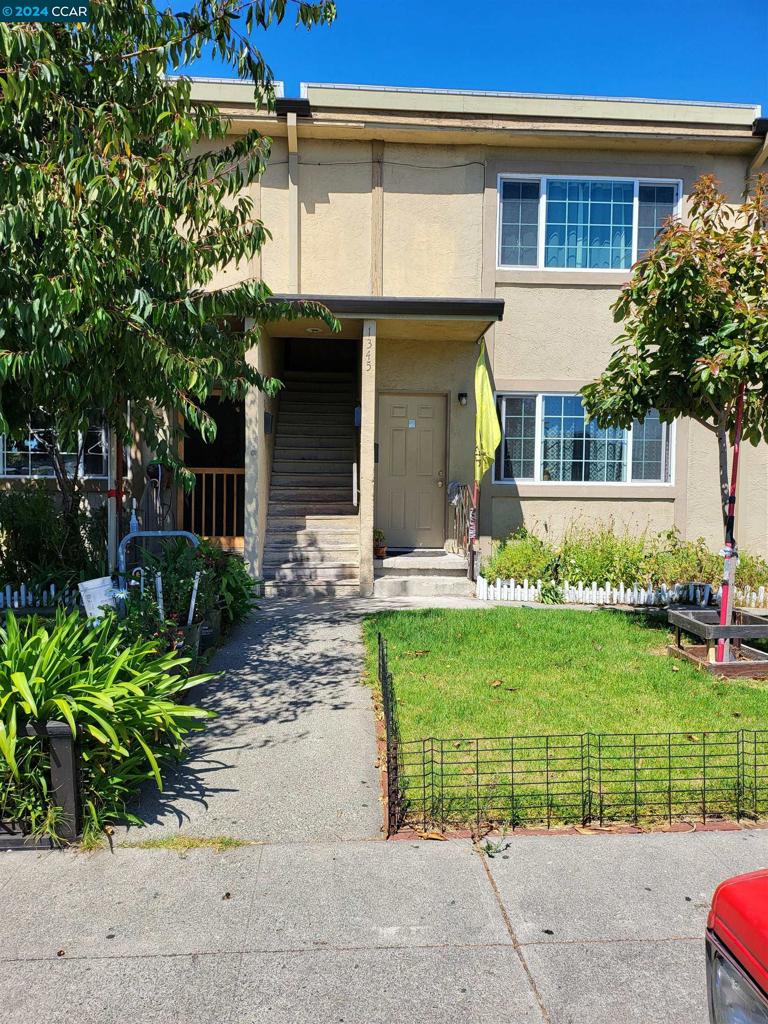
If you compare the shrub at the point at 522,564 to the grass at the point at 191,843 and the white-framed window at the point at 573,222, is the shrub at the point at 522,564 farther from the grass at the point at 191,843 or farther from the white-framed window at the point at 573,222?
the grass at the point at 191,843

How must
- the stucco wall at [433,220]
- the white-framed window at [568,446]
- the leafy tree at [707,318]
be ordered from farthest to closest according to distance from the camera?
the white-framed window at [568,446] → the stucco wall at [433,220] → the leafy tree at [707,318]

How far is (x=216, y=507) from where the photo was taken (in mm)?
12133

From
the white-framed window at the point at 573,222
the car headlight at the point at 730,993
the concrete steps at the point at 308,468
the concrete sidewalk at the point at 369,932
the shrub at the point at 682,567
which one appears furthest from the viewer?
the concrete steps at the point at 308,468

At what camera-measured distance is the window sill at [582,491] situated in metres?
11.4

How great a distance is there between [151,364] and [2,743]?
256 cm

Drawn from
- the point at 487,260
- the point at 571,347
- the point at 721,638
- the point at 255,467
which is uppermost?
the point at 487,260

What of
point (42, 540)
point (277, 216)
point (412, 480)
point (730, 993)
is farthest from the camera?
point (412, 480)

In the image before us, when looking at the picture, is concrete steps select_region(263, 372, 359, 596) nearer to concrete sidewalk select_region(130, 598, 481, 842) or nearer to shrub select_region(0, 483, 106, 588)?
shrub select_region(0, 483, 106, 588)

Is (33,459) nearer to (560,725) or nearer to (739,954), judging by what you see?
(560,725)

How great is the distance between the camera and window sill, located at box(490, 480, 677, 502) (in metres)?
11.4

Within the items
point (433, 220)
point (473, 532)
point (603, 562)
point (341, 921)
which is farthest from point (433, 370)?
point (341, 921)

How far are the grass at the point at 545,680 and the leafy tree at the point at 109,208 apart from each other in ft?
9.08

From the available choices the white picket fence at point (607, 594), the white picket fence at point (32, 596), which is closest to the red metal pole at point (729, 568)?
the white picket fence at point (607, 594)

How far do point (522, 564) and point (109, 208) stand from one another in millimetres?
7290
